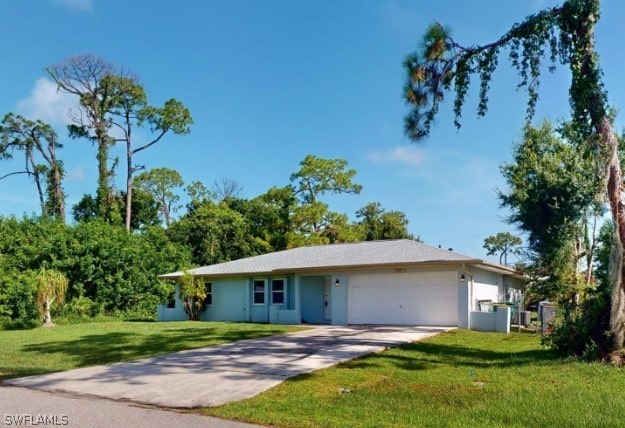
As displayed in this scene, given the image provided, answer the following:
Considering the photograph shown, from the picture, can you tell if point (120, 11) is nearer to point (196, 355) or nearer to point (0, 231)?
point (196, 355)

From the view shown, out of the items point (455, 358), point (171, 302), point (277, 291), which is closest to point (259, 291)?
point (277, 291)

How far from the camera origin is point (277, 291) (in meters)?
23.2

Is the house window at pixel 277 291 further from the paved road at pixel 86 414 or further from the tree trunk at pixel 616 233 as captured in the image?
the paved road at pixel 86 414

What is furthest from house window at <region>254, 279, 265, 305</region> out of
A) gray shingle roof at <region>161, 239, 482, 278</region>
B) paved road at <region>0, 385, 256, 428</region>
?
paved road at <region>0, 385, 256, 428</region>

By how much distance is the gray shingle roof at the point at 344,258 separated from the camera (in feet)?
62.5

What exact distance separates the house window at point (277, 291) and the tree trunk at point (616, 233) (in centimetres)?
1464

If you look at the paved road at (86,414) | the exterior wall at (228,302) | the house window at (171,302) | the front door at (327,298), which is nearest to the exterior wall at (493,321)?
the front door at (327,298)

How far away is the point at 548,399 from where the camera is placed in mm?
7336

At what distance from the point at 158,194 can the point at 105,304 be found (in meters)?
21.4

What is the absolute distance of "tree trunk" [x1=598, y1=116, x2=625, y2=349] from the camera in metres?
10.2

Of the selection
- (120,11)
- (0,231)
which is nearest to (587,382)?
(120,11)

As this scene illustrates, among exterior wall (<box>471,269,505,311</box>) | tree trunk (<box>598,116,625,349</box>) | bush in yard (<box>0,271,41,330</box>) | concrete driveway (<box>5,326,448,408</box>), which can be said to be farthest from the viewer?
bush in yard (<box>0,271,41,330</box>)

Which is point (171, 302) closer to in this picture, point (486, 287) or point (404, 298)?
point (404, 298)

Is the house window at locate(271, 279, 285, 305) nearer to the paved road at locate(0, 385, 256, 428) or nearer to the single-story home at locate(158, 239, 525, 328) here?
the single-story home at locate(158, 239, 525, 328)
